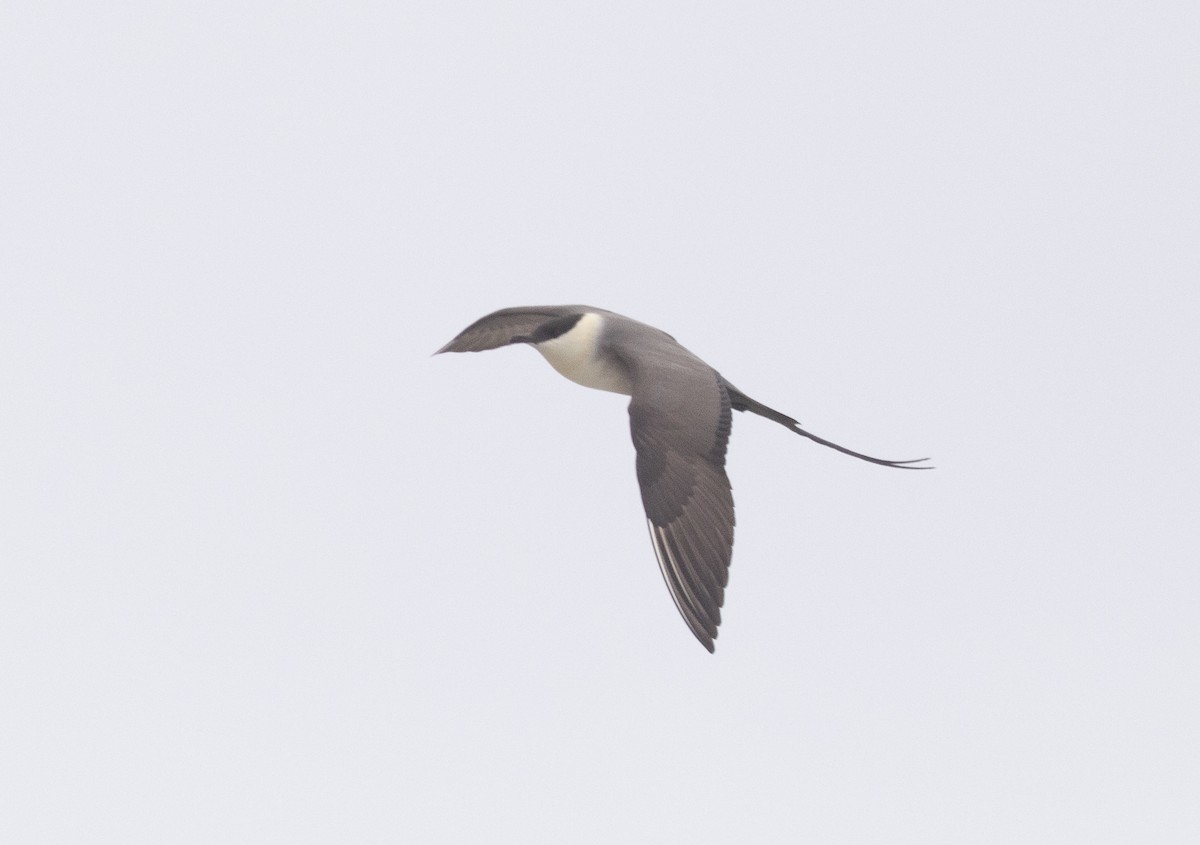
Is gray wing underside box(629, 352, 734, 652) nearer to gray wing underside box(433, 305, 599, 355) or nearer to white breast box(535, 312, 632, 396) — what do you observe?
white breast box(535, 312, 632, 396)

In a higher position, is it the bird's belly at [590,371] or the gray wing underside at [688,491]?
the bird's belly at [590,371]

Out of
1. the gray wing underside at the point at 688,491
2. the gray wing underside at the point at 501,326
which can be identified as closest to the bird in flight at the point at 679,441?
the gray wing underside at the point at 688,491

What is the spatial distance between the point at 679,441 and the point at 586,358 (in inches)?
67.0

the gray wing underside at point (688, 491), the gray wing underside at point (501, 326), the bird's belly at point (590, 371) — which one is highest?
the gray wing underside at point (501, 326)

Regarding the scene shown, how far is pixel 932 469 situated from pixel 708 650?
2.35 meters

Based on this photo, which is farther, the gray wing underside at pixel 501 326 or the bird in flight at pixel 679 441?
the gray wing underside at pixel 501 326

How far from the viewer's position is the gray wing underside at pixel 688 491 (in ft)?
36.9

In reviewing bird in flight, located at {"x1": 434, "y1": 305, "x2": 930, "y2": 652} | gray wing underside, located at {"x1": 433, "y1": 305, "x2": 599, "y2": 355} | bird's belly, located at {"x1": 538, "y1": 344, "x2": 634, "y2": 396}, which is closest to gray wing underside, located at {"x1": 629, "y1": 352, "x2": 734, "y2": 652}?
bird in flight, located at {"x1": 434, "y1": 305, "x2": 930, "y2": 652}

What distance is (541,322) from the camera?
13938mm

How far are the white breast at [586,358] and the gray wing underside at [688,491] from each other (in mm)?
1133

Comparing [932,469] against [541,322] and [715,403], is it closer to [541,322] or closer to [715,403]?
[715,403]

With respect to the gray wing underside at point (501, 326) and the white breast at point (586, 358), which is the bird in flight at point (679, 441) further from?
the gray wing underside at point (501, 326)

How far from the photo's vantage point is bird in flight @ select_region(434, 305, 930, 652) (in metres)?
11.3

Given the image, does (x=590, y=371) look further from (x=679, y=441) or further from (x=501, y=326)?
(x=679, y=441)
